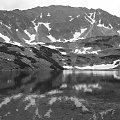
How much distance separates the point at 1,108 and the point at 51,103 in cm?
1281

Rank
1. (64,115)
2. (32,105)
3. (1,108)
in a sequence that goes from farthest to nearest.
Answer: (32,105) → (1,108) → (64,115)

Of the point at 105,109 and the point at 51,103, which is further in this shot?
the point at 51,103

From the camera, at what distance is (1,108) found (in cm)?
5488

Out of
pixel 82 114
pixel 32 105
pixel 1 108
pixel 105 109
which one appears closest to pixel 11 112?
pixel 1 108

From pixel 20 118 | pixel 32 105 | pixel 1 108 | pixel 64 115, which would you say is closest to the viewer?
pixel 20 118

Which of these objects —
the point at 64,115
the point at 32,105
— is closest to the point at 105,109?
the point at 64,115

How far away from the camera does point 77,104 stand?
6184cm

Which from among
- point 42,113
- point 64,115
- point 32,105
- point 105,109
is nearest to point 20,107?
point 32,105

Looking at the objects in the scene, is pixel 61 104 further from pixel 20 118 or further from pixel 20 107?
pixel 20 118

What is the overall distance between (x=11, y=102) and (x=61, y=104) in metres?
11.7

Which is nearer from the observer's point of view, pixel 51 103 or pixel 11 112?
pixel 11 112

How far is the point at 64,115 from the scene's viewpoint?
49469 millimetres

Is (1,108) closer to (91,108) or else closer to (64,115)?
(64,115)

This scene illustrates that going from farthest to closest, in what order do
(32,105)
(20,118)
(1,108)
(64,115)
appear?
(32,105) → (1,108) → (64,115) → (20,118)
